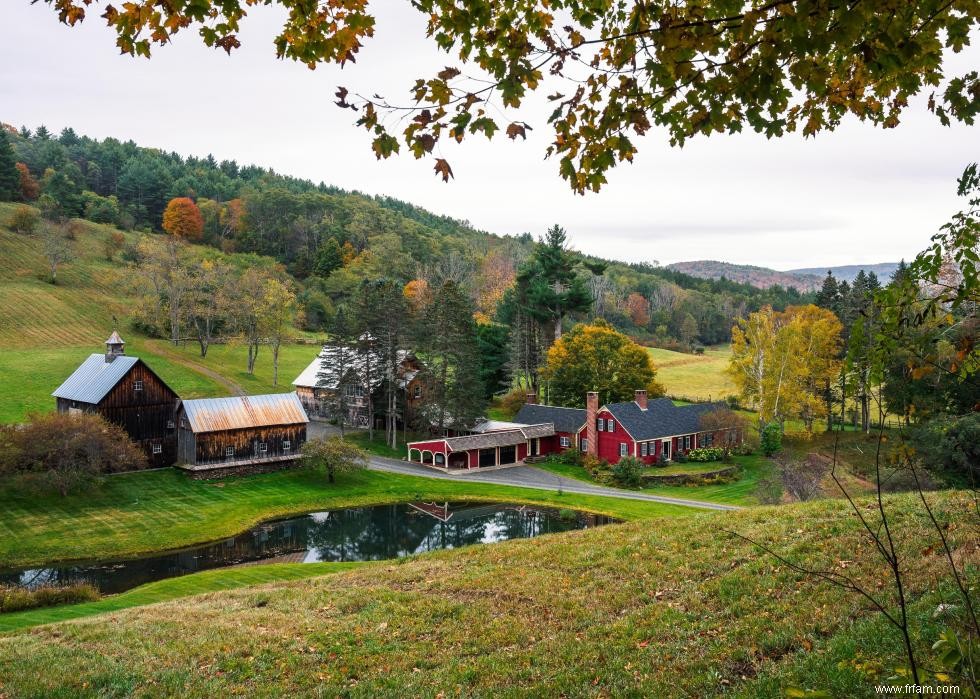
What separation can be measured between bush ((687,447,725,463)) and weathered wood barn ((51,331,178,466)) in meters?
34.2

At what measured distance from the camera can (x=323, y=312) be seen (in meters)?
88.6

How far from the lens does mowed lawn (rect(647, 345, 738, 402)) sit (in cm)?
7238

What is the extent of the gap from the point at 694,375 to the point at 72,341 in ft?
220

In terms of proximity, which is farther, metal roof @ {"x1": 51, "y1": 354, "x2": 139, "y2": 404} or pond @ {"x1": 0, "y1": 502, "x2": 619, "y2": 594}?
metal roof @ {"x1": 51, "y1": 354, "x2": 139, "y2": 404}

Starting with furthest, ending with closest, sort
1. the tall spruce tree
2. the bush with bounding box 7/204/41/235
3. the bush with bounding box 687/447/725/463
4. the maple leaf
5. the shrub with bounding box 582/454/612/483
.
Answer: the bush with bounding box 7/204/41/235
the tall spruce tree
the bush with bounding box 687/447/725/463
the shrub with bounding box 582/454/612/483
the maple leaf

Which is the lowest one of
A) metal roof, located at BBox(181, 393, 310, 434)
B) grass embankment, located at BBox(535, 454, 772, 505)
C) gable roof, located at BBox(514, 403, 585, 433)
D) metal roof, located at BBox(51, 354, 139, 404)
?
grass embankment, located at BBox(535, 454, 772, 505)

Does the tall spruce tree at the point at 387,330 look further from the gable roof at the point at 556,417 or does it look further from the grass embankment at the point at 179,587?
the grass embankment at the point at 179,587

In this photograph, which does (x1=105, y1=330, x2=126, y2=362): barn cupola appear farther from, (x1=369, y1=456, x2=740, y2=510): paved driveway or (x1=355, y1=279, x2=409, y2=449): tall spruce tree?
(x1=369, y1=456, x2=740, y2=510): paved driveway

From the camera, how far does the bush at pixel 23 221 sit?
3415 inches

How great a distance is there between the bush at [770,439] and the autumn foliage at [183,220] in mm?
90712

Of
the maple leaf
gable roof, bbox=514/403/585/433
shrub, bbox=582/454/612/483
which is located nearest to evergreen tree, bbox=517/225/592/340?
gable roof, bbox=514/403/585/433

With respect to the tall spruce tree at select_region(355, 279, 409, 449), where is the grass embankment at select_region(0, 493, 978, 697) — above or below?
below

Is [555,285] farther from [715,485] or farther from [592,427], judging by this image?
[715,485]

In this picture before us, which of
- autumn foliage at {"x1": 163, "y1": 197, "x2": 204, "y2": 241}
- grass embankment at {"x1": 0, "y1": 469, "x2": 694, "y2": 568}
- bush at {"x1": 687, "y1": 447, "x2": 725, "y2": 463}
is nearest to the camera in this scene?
grass embankment at {"x1": 0, "y1": 469, "x2": 694, "y2": 568}
